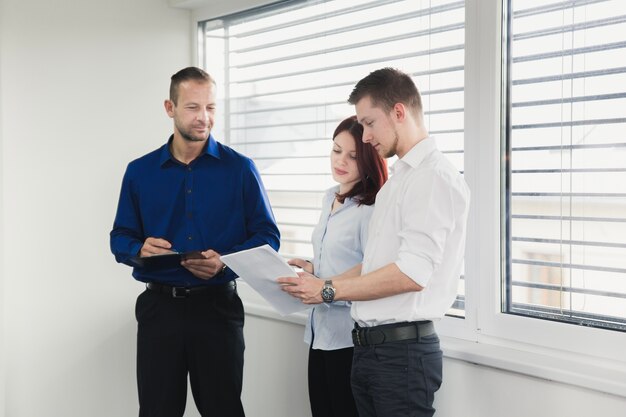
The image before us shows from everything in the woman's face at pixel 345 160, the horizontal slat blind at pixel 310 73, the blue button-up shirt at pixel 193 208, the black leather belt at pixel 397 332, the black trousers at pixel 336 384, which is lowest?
the black trousers at pixel 336 384

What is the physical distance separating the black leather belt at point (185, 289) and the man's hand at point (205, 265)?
4.3 inches

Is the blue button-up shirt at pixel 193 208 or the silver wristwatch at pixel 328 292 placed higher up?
the blue button-up shirt at pixel 193 208

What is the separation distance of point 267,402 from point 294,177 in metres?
1.06

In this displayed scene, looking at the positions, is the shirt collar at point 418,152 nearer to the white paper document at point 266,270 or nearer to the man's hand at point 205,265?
the white paper document at point 266,270

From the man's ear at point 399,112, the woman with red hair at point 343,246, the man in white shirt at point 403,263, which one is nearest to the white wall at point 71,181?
the woman with red hair at point 343,246

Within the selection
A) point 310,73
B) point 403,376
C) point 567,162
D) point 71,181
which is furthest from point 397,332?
point 71,181

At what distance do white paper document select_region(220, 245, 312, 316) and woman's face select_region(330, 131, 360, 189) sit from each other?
1.43 feet

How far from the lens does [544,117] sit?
2.31m

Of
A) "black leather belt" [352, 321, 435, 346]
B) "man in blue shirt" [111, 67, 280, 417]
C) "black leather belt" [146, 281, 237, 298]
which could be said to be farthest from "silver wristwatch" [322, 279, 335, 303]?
"black leather belt" [146, 281, 237, 298]

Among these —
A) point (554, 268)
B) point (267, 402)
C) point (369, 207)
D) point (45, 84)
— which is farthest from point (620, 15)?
point (45, 84)

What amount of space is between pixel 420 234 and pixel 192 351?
1216 millimetres

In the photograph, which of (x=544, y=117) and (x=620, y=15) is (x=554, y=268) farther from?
(x=620, y=15)

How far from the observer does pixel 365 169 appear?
8.03 feet

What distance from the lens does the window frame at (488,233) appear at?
230 centimetres
